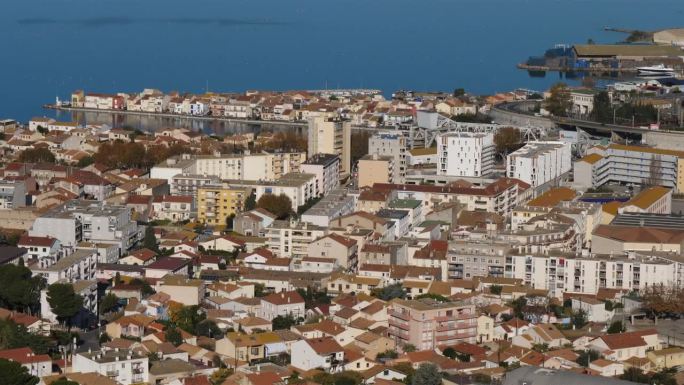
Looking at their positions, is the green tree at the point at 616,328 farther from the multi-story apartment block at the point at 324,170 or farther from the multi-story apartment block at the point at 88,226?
the multi-story apartment block at the point at 324,170

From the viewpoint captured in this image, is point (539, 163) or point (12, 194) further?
point (539, 163)

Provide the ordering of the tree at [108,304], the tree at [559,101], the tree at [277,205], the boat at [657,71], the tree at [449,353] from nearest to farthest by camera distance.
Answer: the tree at [449,353] → the tree at [108,304] → the tree at [277,205] → the tree at [559,101] → the boat at [657,71]

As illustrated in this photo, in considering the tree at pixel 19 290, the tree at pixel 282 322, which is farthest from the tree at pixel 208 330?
the tree at pixel 19 290

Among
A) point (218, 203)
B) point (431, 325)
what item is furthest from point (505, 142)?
point (431, 325)

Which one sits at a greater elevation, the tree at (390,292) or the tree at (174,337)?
the tree at (390,292)

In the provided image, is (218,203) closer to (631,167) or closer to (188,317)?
(188,317)

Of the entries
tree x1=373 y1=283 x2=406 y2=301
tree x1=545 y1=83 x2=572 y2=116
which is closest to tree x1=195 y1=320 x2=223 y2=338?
Result: tree x1=373 y1=283 x2=406 y2=301
